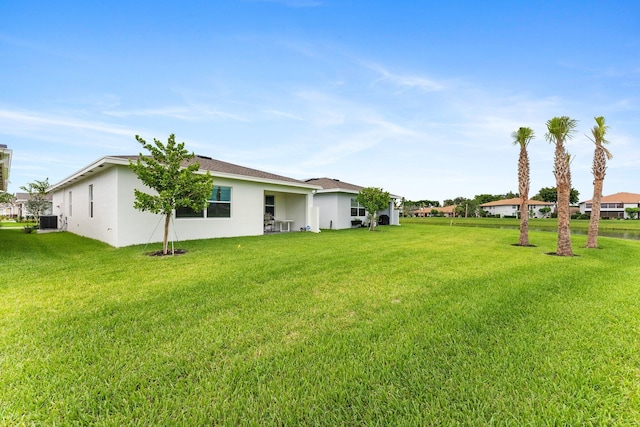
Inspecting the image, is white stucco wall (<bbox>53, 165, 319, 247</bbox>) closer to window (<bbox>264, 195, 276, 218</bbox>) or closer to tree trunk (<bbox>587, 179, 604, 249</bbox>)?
window (<bbox>264, 195, 276, 218</bbox>)

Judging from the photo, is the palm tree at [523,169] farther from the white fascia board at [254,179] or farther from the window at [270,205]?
the window at [270,205]

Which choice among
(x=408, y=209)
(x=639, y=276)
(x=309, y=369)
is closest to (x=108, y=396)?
Answer: (x=309, y=369)

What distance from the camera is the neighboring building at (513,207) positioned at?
2451 inches

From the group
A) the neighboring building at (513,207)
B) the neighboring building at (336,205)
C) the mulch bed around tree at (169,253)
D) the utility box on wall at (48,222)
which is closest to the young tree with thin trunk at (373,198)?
the neighboring building at (336,205)

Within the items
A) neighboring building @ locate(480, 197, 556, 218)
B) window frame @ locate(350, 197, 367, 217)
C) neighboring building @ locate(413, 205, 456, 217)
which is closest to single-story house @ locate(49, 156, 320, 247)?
window frame @ locate(350, 197, 367, 217)

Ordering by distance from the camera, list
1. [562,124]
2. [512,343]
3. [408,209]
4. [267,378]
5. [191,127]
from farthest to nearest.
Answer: [408,209] → [191,127] → [562,124] → [512,343] → [267,378]

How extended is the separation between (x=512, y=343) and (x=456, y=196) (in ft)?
295

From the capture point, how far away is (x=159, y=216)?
33.7 feet

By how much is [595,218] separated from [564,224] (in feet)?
11.4

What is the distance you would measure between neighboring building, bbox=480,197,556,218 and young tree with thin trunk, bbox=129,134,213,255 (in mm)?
67681

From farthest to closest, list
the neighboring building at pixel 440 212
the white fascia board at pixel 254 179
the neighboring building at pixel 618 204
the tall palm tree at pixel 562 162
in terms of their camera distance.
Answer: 1. the neighboring building at pixel 440 212
2. the neighboring building at pixel 618 204
3. the white fascia board at pixel 254 179
4. the tall palm tree at pixel 562 162

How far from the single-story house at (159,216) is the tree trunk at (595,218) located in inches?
486

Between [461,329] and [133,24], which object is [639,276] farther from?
[133,24]

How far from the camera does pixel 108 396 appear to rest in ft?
6.54
